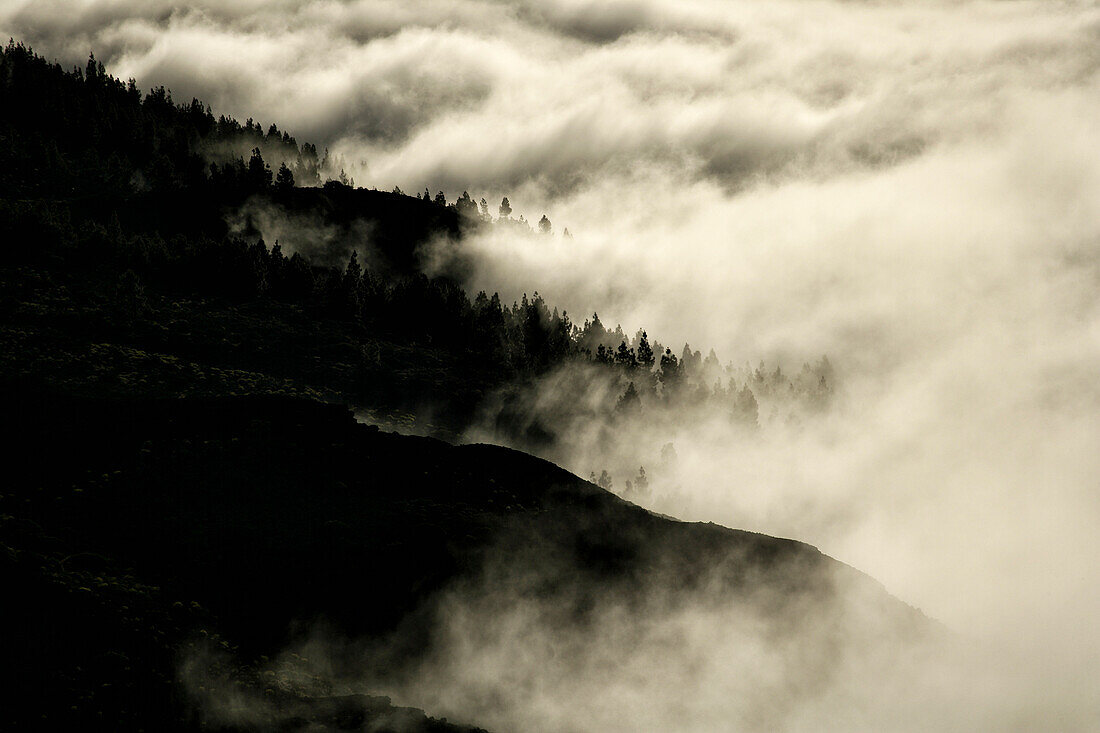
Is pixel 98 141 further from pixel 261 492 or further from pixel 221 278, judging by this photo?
pixel 261 492

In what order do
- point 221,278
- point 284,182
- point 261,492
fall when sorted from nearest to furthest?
point 261,492
point 221,278
point 284,182

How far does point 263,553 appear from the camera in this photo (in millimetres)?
48062

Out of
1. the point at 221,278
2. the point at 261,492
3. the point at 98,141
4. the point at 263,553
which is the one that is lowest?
the point at 263,553

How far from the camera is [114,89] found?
165875 millimetres

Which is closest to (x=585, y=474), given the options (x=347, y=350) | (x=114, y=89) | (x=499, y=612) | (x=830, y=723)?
(x=347, y=350)

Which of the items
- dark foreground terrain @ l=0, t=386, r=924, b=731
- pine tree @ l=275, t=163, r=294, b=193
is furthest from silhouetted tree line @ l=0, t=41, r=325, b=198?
dark foreground terrain @ l=0, t=386, r=924, b=731

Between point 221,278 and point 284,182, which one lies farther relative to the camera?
point 284,182

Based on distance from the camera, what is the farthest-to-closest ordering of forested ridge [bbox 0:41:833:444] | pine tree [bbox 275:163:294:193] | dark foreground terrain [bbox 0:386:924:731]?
1. pine tree [bbox 275:163:294:193]
2. forested ridge [bbox 0:41:833:444]
3. dark foreground terrain [bbox 0:386:924:731]

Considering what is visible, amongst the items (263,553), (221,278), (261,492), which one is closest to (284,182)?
(221,278)

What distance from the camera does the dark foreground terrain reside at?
35531mm

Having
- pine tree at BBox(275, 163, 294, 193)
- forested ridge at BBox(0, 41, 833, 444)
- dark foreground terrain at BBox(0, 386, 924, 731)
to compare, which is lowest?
dark foreground terrain at BBox(0, 386, 924, 731)

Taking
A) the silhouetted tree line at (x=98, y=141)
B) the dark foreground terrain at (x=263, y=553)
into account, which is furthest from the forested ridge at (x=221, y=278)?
the dark foreground terrain at (x=263, y=553)

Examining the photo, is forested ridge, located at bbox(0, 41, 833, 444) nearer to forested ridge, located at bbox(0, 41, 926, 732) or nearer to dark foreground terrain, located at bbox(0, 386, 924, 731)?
forested ridge, located at bbox(0, 41, 926, 732)

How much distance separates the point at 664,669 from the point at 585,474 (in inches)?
2356
